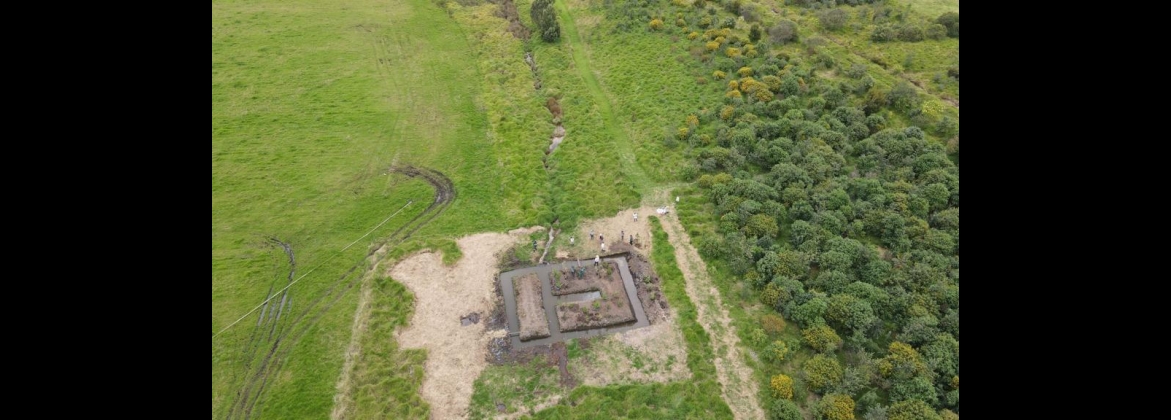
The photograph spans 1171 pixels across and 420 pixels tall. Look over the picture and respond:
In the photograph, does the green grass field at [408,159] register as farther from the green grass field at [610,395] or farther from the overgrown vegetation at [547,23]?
the overgrown vegetation at [547,23]

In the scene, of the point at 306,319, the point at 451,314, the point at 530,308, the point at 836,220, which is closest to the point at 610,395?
the point at 530,308

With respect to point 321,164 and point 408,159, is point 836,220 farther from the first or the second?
point 321,164

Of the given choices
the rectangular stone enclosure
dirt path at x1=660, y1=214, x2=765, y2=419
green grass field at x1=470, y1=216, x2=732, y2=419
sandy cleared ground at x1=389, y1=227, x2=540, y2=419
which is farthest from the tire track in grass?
dirt path at x1=660, y1=214, x2=765, y2=419

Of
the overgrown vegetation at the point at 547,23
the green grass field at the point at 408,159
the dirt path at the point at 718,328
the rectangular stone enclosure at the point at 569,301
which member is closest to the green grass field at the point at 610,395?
the green grass field at the point at 408,159

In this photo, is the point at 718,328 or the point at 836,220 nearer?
the point at 718,328

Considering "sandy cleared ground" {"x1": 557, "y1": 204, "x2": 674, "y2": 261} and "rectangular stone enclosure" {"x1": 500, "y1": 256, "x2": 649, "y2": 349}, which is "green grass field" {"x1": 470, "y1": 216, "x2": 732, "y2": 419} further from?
"sandy cleared ground" {"x1": 557, "y1": 204, "x2": 674, "y2": 261}

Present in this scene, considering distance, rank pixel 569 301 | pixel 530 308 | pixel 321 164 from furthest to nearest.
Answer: pixel 321 164 < pixel 569 301 < pixel 530 308
